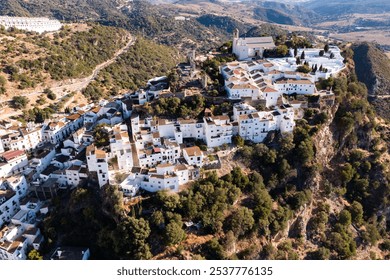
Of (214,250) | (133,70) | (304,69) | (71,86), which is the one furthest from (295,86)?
(133,70)

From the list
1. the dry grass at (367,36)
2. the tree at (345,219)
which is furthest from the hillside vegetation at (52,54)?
the dry grass at (367,36)

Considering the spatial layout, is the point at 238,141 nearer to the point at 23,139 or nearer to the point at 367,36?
the point at 23,139

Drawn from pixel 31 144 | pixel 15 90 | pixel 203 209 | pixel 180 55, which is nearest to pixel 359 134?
pixel 203 209

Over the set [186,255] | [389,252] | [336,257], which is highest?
A: [186,255]

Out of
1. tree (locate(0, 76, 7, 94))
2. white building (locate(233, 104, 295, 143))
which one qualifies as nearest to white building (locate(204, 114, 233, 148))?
white building (locate(233, 104, 295, 143))

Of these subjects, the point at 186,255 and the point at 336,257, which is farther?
the point at 336,257

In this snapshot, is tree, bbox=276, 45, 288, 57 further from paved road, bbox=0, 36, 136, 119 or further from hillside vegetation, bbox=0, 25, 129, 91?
hillside vegetation, bbox=0, 25, 129, 91

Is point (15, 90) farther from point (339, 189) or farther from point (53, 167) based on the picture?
point (339, 189)
